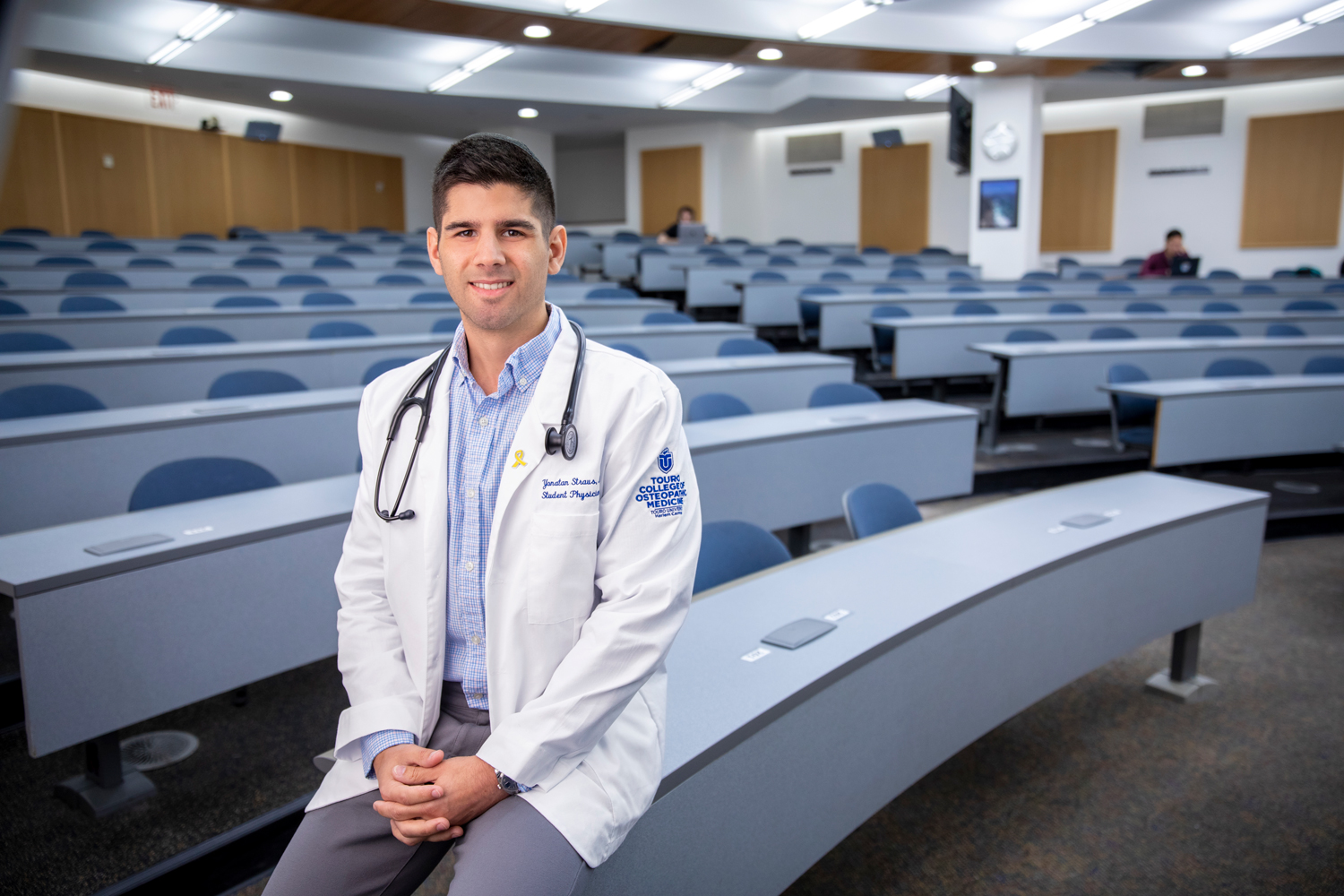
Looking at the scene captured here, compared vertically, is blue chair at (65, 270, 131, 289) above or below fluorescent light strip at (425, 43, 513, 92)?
below

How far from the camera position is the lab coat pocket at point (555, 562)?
122 cm

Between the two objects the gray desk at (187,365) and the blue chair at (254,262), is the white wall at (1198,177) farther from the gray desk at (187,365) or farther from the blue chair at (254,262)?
the blue chair at (254,262)

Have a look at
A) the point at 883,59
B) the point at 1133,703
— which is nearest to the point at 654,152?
the point at 883,59

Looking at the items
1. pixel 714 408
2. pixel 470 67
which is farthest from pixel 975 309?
pixel 470 67

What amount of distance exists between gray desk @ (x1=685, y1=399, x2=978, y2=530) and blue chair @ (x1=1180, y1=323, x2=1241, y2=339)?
3.42 metres

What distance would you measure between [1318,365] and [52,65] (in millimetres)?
12688

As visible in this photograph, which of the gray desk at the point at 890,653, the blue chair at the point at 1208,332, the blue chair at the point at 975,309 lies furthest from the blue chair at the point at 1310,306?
the gray desk at the point at 890,653

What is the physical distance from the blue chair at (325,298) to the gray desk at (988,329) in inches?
152

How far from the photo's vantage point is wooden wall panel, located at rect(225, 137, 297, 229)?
13820 millimetres

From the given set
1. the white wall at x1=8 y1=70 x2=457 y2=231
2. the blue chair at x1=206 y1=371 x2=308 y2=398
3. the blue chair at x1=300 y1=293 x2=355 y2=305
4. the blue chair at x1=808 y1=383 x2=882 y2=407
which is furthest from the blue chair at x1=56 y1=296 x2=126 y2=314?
the white wall at x1=8 y1=70 x2=457 y2=231

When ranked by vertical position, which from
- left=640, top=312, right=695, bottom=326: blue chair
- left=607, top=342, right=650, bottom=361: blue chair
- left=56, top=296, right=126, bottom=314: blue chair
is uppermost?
left=56, top=296, right=126, bottom=314: blue chair

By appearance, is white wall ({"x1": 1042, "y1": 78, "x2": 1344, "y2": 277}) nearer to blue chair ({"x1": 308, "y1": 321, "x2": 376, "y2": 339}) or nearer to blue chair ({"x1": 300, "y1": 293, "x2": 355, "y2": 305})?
blue chair ({"x1": 300, "y1": 293, "x2": 355, "y2": 305})

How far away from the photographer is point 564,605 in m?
1.24

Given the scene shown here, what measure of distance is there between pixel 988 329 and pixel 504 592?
19.7ft
